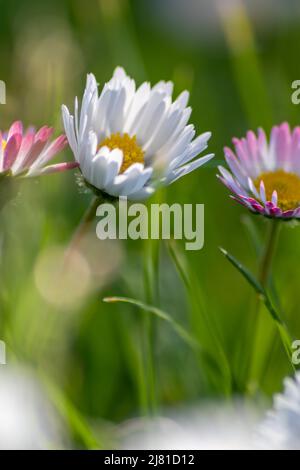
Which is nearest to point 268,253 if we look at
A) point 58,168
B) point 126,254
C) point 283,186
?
point 283,186

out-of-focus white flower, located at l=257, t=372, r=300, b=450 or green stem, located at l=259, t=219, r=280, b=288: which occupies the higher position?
green stem, located at l=259, t=219, r=280, b=288

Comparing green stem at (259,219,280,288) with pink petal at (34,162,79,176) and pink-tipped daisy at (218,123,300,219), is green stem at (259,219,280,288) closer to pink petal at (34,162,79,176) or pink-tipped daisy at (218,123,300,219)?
pink-tipped daisy at (218,123,300,219)

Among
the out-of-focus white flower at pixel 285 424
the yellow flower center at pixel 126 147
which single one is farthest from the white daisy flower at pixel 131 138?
the out-of-focus white flower at pixel 285 424

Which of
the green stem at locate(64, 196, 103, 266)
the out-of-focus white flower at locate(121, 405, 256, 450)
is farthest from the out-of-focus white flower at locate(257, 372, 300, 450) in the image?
the green stem at locate(64, 196, 103, 266)

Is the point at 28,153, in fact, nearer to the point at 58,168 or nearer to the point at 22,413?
the point at 58,168

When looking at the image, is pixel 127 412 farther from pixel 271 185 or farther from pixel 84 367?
pixel 271 185
